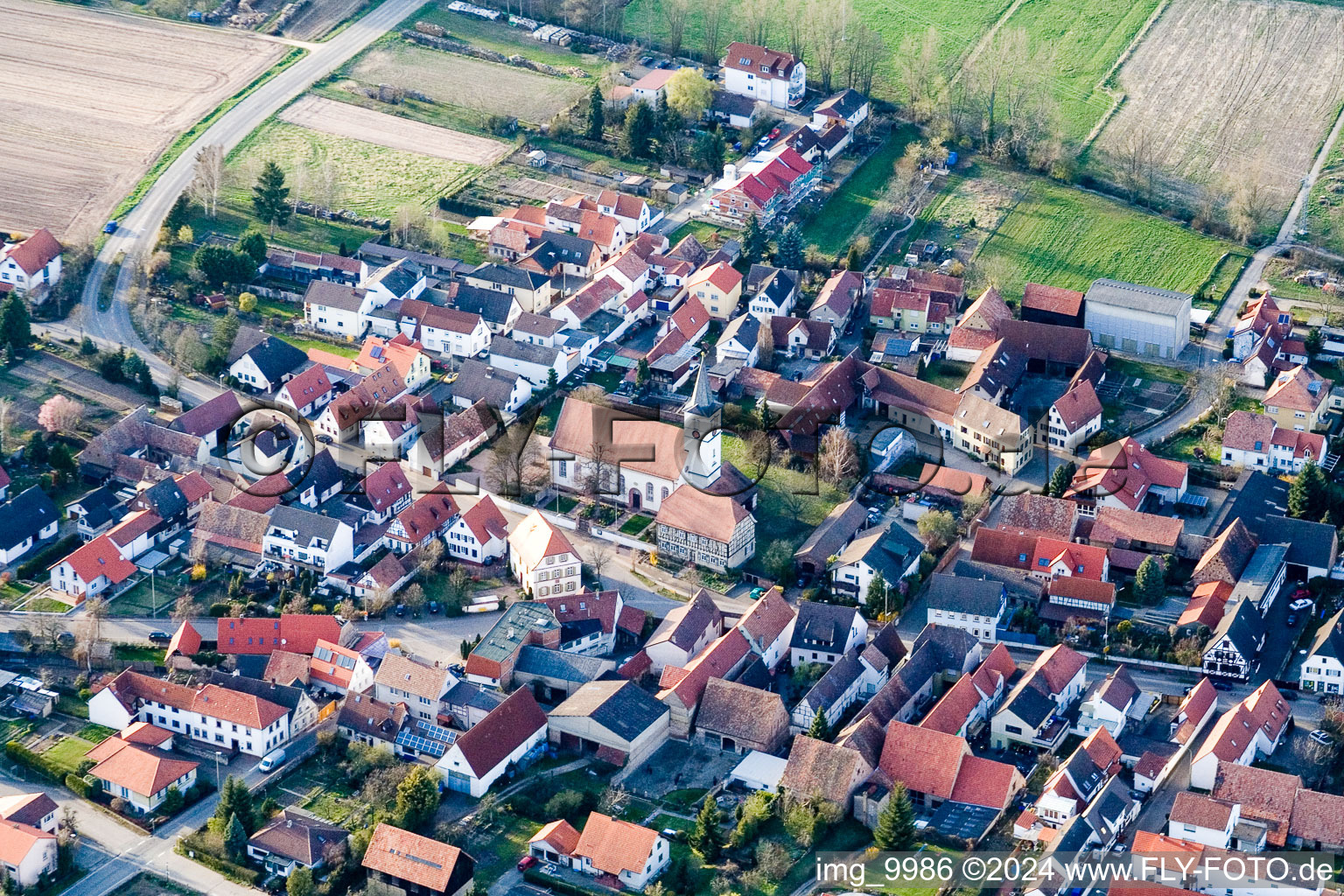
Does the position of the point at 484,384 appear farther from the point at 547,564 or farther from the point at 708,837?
the point at 708,837

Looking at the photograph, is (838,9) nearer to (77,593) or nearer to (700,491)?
(700,491)

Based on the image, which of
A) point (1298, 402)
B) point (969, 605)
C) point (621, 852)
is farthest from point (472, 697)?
point (1298, 402)

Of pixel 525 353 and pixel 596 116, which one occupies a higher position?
pixel 596 116

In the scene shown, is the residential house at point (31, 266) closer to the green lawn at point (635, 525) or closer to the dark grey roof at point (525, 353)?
the dark grey roof at point (525, 353)

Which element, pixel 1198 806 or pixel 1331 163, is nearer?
pixel 1198 806

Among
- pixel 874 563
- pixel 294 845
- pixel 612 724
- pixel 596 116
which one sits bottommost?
pixel 294 845

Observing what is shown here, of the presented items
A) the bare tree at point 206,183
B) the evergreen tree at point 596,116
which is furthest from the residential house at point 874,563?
the bare tree at point 206,183

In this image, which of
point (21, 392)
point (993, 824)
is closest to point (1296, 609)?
point (993, 824)
